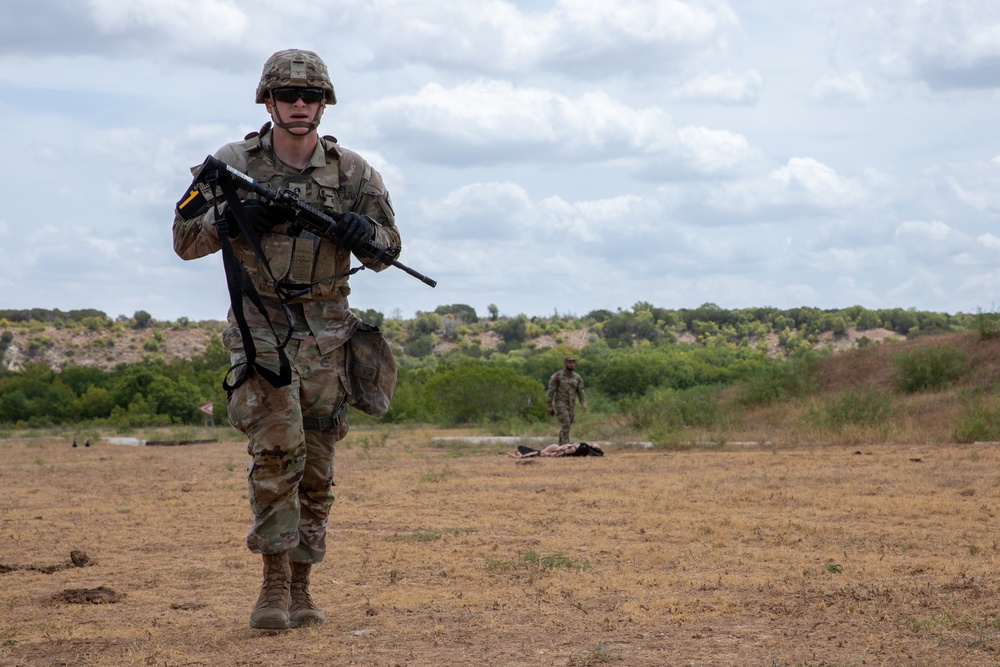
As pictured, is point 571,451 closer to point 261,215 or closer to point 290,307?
point 290,307

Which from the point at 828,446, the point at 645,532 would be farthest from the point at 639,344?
the point at 645,532

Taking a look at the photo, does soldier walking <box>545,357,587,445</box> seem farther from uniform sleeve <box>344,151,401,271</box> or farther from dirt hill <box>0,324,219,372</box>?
dirt hill <box>0,324,219,372</box>

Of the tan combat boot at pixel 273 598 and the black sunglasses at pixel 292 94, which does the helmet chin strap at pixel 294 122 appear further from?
the tan combat boot at pixel 273 598

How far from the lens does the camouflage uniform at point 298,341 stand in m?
5.31

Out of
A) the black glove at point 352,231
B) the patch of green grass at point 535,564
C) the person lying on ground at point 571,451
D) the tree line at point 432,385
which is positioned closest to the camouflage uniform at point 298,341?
the black glove at point 352,231

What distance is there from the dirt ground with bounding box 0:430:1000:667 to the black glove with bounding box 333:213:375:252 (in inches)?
66.9

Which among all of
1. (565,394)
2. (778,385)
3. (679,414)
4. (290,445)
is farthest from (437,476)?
(778,385)

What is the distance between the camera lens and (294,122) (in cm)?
550

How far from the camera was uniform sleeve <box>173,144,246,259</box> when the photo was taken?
17.8 ft

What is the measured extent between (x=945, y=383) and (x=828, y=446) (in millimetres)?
9731

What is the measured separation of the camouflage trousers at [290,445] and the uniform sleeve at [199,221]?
1.34ft

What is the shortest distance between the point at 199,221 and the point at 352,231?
0.71 m

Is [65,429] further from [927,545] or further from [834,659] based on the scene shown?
[834,659]

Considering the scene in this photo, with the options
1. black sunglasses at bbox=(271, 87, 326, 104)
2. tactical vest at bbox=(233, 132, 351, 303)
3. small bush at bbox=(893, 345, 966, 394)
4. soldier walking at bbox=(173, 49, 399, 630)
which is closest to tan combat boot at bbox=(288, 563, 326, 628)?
soldier walking at bbox=(173, 49, 399, 630)
